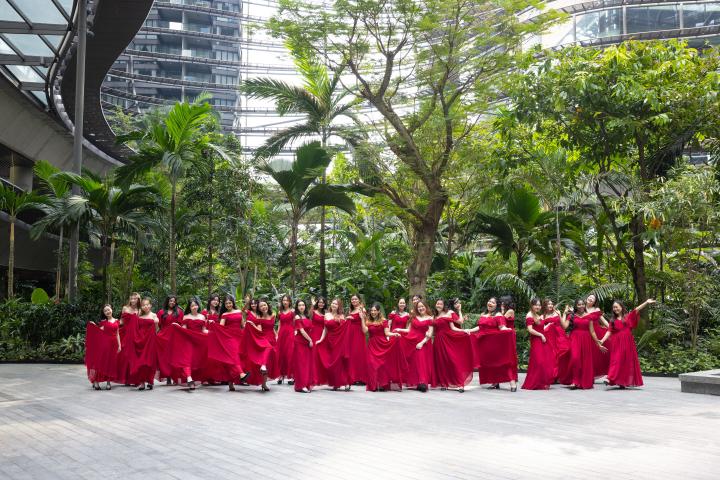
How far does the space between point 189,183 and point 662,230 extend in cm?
1130

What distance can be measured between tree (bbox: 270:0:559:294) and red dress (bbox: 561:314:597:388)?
15.9 ft

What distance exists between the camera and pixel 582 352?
13.0 meters

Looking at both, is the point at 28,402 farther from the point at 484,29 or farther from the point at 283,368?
the point at 484,29

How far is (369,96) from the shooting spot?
17.3 meters

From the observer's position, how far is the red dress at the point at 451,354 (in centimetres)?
1273

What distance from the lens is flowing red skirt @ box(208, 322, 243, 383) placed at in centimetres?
1224

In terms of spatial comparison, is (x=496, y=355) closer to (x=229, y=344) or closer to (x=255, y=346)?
(x=255, y=346)

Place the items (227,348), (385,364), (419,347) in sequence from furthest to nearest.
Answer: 1. (385,364)
2. (419,347)
3. (227,348)

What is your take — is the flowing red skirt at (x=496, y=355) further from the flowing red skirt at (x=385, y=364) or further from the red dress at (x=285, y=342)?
the red dress at (x=285, y=342)

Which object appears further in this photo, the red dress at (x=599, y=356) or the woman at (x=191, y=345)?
the red dress at (x=599, y=356)

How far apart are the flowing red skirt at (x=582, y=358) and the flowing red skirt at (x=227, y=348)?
229 inches

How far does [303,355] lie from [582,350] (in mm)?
4895

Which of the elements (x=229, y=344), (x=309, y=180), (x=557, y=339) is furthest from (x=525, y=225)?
(x=229, y=344)

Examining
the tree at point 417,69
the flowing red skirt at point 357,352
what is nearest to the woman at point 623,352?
the flowing red skirt at point 357,352
